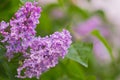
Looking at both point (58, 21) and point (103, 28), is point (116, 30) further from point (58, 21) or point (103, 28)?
point (58, 21)

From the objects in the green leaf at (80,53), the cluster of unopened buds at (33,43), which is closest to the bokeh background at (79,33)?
the green leaf at (80,53)

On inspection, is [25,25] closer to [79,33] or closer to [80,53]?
[80,53]

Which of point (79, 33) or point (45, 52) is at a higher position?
point (79, 33)

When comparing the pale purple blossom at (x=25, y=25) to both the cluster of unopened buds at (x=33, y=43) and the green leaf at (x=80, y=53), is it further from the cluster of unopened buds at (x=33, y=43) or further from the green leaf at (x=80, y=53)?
the green leaf at (x=80, y=53)

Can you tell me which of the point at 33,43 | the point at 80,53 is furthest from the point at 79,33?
the point at 33,43

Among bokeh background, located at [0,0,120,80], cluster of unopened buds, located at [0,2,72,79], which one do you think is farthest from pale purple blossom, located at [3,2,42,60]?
bokeh background, located at [0,0,120,80]

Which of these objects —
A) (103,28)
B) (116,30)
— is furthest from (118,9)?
(103,28)

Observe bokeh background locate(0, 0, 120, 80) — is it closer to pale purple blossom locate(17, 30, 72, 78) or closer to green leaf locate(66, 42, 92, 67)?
green leaf locate(66, 42, 92, 67)
